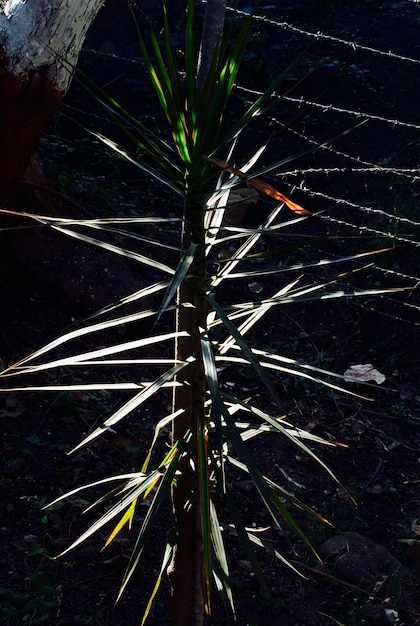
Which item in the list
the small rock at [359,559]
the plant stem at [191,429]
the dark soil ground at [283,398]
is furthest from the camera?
the small rock at [359,559]

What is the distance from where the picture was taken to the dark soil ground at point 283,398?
7.89 ft

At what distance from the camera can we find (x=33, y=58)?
259 centimetres

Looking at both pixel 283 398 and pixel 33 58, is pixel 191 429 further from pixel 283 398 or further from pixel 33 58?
pixel 283 398

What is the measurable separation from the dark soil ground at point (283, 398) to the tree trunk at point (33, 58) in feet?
1.47

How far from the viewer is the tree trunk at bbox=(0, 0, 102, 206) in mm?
2537

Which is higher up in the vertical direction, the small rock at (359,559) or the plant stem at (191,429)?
the plant stem at (191,429)

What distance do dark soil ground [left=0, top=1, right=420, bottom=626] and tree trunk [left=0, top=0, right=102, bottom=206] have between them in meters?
0.45

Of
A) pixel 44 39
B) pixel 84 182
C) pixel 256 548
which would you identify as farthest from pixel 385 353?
pixel 44 39

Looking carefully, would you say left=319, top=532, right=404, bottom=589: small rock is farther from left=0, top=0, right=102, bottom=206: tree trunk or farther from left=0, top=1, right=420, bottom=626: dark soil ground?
left=0, top=0, right=102, bottom=206: tree trunk

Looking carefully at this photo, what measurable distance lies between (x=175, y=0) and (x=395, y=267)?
305 centimetres

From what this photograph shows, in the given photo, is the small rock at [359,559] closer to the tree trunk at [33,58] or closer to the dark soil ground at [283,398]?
the dark soil ground at [283,398]

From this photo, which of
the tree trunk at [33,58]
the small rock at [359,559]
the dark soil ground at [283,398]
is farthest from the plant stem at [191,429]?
the tree trunk at [33,58]

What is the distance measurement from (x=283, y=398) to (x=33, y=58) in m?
1.76

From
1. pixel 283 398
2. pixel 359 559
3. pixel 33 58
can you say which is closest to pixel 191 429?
pixel 359 559
